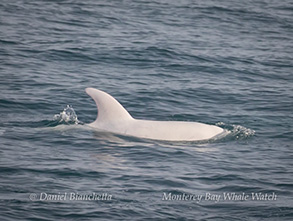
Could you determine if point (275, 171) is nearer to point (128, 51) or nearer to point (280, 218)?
point (280, 218)

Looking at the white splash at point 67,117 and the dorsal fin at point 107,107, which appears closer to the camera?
the dorsal fin at point 107,107

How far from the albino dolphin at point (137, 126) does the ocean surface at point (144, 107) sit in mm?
329

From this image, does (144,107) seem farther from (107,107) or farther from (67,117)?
(107,107)

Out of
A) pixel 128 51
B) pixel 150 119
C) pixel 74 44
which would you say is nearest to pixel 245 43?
pixel 128 51

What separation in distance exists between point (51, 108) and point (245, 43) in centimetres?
1482

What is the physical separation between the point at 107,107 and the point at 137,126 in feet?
3.34

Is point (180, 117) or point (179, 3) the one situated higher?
point (179, 3)

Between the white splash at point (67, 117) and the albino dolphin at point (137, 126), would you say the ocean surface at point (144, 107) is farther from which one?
the albino dolphin at point (137, 126)

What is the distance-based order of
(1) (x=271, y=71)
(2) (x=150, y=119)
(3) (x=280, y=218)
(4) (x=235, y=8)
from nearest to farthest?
(3) (x=280, y=218)
(2) (x=150, y=119)
(1) (x=271, y=71)
(4) (x=235, y=8)

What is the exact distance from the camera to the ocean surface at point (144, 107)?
1159cm

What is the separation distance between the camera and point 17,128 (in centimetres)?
1642

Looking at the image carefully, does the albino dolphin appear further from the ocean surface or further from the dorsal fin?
the ocean surface

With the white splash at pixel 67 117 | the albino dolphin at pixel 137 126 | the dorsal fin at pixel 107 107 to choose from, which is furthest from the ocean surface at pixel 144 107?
the dorsal fin at pixel 107 107

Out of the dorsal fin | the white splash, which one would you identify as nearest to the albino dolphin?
the dorsal fin
